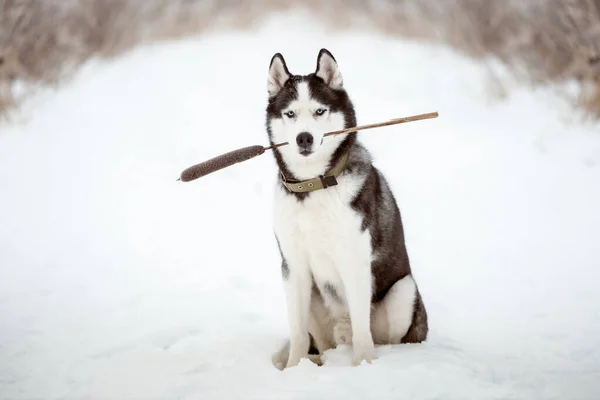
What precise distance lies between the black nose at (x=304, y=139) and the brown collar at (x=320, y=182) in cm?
19

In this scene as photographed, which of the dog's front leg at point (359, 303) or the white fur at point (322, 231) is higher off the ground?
the white fur at point (322, 231)

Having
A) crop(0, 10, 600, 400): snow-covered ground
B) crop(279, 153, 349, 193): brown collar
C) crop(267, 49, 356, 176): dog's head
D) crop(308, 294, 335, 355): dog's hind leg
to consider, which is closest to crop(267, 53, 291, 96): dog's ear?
crop(267, 49, 356, 176): dog's head

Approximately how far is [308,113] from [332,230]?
57cm

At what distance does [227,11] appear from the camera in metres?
8.73

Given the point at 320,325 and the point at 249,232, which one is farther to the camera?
the point at 249,232

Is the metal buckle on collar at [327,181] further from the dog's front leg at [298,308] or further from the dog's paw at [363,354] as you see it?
the dog's paw at [363,354]

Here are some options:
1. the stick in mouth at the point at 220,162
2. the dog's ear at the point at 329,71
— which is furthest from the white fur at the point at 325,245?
the stick in mouth at the point at 220,162

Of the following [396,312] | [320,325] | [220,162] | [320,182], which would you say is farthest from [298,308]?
[220,162]

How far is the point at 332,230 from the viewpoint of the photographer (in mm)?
2523

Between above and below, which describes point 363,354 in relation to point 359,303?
below

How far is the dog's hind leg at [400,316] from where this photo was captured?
2766 mm

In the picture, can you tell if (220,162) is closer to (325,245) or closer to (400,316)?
(325,245)

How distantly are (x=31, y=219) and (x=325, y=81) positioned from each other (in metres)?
4.30

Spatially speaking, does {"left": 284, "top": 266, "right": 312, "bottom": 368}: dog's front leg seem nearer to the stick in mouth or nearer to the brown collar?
the brown collar
